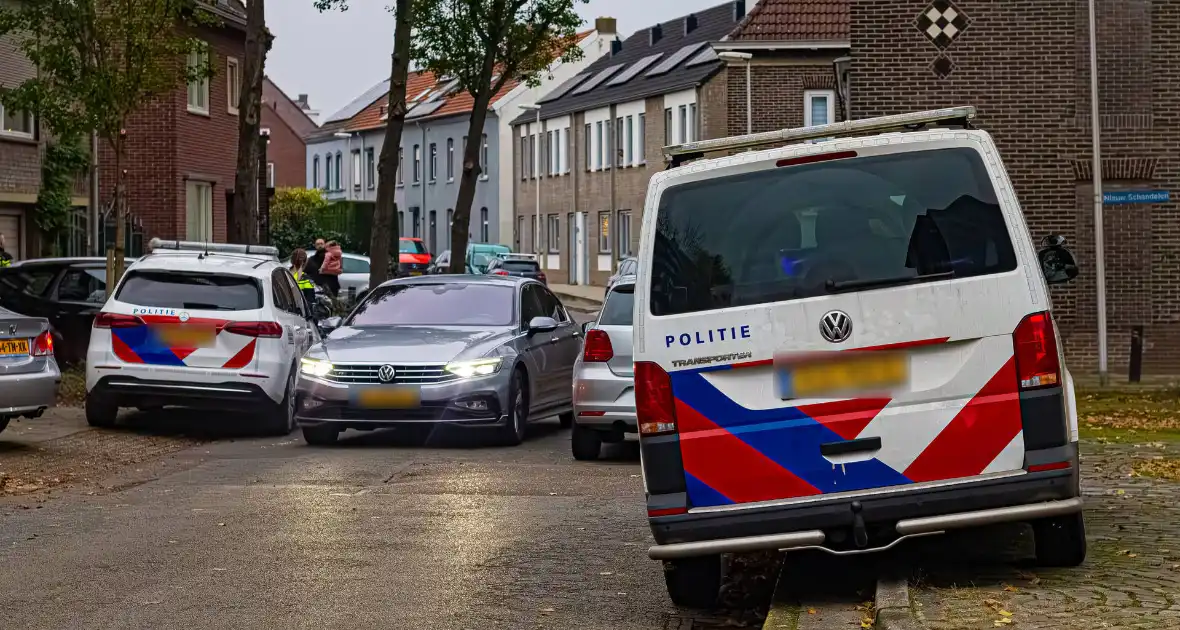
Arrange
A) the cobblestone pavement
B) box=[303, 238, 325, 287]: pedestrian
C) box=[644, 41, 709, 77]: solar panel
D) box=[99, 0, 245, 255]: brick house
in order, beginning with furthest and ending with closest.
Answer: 1. box=[644, 41, 709, 77]: solar panel
2. box=[99, 0, 245, 255]: brick house
3. box=[303, 238, 325, 287]: pedestrian
4. the cobblestone pavement

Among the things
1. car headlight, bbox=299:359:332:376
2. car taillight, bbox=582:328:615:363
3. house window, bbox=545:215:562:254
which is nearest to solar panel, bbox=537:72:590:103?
house window, bbox=545:215:562:254

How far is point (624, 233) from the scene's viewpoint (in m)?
64.4

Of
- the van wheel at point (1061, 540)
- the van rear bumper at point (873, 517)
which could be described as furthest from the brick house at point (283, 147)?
the van rear bumper at point (873, 517)

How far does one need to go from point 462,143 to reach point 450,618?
75.6 m

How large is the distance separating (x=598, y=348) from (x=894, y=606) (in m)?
7.43

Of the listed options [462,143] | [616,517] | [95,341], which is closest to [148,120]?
[95,341]

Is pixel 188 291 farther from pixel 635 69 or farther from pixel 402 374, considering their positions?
pixel 635 69

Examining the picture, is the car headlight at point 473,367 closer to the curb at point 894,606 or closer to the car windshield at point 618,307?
the car windshield at point 618,307

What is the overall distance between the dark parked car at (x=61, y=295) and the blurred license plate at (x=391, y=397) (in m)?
6.93

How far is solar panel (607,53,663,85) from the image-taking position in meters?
67.2

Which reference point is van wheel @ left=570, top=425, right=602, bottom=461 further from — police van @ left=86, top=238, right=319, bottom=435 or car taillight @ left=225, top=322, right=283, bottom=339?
car taillight @ left=225, top=322, right=283, bottom=339

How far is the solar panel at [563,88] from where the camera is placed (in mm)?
75062

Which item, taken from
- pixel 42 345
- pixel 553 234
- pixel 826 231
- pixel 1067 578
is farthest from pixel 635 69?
pixel 826 231

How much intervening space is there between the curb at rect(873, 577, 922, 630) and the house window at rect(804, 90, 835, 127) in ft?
127
